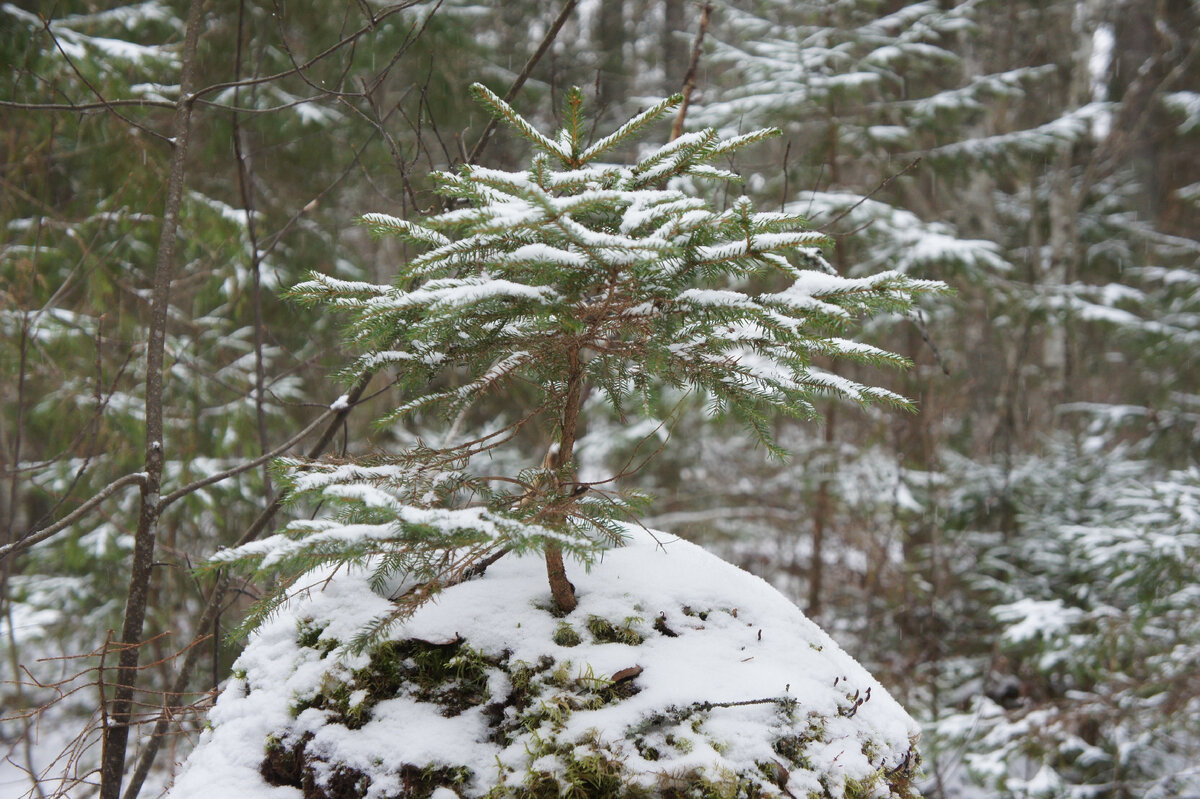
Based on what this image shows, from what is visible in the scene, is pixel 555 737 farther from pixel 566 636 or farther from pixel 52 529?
pixel 52 529

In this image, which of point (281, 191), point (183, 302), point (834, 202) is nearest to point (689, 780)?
point (834, 202)

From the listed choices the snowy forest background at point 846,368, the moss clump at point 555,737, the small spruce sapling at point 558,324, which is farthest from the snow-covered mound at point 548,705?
the snowy forest background at point 846,368

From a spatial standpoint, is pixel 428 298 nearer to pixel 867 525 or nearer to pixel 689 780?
pixel 689 780

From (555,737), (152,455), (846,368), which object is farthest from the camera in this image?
(846,368)

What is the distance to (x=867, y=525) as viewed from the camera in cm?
592

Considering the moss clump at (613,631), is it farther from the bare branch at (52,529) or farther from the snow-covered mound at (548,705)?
the bare branch at (52,529)

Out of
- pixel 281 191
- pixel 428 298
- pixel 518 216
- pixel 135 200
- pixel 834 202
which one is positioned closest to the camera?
pixel 518 216

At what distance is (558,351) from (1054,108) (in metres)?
9.58

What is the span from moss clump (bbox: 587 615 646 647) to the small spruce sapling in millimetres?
101

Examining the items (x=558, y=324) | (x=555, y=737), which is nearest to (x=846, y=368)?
(x=558, y=324)

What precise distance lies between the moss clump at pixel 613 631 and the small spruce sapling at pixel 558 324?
10 cm

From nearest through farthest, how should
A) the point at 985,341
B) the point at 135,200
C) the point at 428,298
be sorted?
the point at 428,298 → the point at 135,200 → the point at 985,341

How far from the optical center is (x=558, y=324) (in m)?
1.53

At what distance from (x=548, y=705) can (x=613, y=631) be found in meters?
0.28
